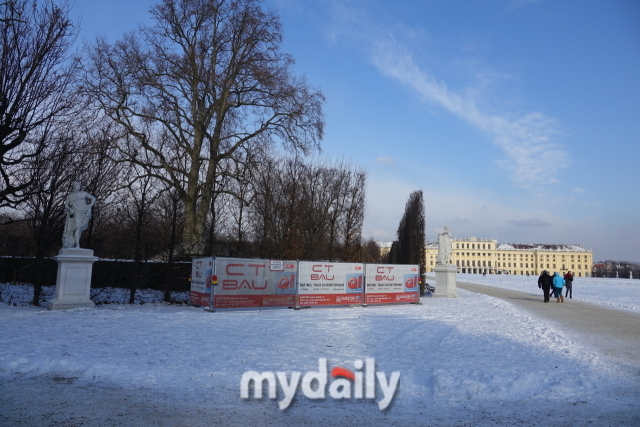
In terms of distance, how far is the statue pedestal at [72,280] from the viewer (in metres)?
13.7

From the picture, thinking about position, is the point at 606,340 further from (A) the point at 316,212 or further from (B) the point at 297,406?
(A) the point at 316,212

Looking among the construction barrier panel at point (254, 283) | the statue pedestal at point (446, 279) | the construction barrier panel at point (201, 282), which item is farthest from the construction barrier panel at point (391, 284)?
the construction barrier panel at point (201, 282)

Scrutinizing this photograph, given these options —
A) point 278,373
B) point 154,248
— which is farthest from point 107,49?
point 278,373

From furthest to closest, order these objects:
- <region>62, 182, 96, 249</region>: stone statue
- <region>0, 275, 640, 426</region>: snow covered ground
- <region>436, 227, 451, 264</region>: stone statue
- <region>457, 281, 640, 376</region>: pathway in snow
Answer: <region>436, 227, 451, 264</region>: stone statue < <region>62, 182, 96, 249</region>: stone statue < <region>457, 281, 640, 376</region>: pathway in snow < <region>0, 275, 640, 426</region>: snow covered ground

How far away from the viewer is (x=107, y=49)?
21078 millimetres

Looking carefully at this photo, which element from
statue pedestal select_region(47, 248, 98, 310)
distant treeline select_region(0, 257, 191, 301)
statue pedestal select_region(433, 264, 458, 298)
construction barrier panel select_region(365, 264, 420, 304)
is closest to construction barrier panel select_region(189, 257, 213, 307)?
distant treeline select_region(0, 257, 191, 301)

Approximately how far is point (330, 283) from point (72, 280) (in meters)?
8.88

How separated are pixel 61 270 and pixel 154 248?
576cm

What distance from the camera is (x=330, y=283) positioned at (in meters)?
17.8

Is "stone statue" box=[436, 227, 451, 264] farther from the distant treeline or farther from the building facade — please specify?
the building facade

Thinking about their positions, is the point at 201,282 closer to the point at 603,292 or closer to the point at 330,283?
the point at 330,283

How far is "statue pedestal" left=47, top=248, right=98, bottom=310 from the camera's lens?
1373cm

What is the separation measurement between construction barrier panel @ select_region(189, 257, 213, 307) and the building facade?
5343 inches

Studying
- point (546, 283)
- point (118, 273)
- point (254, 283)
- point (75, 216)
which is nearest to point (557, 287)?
point (546, 283)
